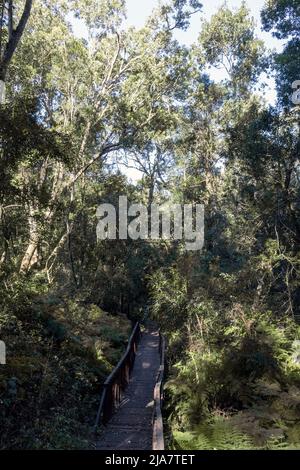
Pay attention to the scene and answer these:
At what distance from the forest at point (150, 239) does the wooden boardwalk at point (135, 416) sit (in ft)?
1.58

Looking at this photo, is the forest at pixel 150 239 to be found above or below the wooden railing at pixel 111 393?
above

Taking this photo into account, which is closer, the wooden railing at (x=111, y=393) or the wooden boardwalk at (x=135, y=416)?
the wooden boardwalk at (x=135, y=416)

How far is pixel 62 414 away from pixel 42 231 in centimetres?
396

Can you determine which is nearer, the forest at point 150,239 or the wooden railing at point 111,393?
the forest at point 150,239

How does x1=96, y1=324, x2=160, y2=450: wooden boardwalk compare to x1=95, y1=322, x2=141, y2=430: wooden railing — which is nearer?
x1=96, y1=324, x2=160, y2=450: wooden boardwalk

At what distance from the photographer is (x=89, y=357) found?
1212cm

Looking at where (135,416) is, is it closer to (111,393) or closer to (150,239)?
(111,393)

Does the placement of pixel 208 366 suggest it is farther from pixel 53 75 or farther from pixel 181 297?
pixel 53 75

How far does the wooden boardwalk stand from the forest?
482mm

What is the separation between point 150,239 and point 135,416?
17033mm

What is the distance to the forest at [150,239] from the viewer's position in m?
7.66

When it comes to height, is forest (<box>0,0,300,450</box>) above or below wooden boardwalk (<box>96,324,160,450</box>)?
above

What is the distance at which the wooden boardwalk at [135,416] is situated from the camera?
8552 millimetres

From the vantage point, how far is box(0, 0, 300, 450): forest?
766cm
